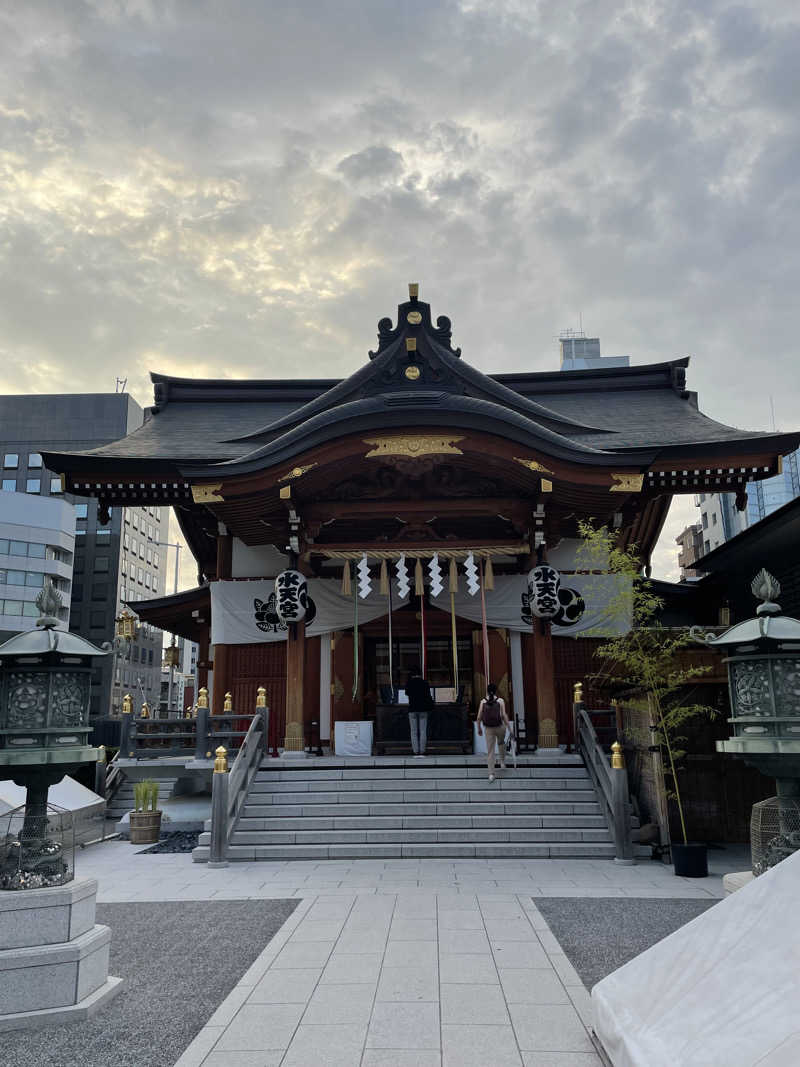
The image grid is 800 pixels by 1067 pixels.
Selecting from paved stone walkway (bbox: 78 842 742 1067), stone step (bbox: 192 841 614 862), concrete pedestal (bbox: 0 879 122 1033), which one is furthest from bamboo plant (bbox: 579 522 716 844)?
concrete pedestal (bbox: 0 879 122 1033)

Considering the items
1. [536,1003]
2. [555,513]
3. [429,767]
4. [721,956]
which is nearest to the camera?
[721,956]

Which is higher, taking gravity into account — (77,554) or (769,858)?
(77,554)

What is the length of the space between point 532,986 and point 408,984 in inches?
37.2

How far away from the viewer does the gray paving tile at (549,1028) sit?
14.8 ft

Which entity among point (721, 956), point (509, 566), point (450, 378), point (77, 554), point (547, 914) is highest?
point (77, 554)

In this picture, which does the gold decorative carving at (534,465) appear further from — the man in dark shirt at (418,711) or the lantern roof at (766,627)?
the lantern roof at (766,627)

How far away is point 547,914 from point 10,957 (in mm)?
5048

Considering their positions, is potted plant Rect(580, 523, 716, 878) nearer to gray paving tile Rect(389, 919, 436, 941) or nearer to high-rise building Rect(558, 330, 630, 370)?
gray paving tile Rect(389, 919, 436, 941)

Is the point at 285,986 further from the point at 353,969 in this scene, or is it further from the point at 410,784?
the point at 410,784

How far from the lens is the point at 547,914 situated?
7.60 meters

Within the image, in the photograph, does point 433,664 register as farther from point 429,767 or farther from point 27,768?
point 27,768

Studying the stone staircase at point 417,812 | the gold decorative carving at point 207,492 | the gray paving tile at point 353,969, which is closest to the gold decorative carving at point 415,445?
the gold decorative carving at point 207,492

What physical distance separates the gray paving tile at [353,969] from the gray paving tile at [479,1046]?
1139 millimetres

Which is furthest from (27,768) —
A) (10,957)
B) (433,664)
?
(433,664)
